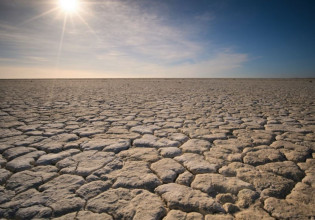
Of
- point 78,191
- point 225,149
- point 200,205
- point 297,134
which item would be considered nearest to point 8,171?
point 78,191

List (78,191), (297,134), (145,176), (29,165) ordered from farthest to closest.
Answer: (297,134) < (29,165) < (145,176) < (78,191)

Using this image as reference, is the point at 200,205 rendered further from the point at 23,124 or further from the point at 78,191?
the point at 23,124

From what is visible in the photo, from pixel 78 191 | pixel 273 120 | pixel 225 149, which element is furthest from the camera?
pixel 273 120

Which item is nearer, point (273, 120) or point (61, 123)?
point (61, 123)

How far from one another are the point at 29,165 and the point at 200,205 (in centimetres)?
151

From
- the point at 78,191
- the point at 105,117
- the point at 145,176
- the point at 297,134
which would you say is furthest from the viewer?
the point at 105,117

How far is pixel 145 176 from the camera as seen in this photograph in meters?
1.57

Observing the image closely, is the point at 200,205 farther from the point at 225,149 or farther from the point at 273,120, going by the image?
the point at 273,120

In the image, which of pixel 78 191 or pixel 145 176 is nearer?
pixel 78 191

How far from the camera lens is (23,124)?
10.1 ft

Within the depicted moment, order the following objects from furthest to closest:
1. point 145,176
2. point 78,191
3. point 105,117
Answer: point 105,117, point 145,176, point 78,191

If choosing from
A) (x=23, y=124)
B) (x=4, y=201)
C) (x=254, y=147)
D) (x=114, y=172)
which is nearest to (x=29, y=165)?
(x=4, y=201)

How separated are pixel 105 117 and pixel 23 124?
1312 millimetres

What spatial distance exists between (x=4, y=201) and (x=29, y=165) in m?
0.49
